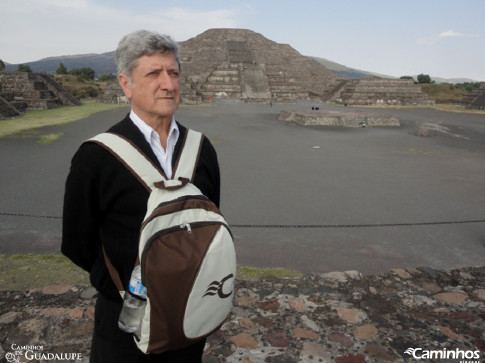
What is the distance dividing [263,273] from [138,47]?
3242 millimetres

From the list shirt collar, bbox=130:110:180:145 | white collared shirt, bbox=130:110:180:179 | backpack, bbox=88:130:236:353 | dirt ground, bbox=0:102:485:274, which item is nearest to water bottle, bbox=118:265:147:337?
backpack, bbox=88:130:236:353

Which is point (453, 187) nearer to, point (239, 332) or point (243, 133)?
point (239, 332)

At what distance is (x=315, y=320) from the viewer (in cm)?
314

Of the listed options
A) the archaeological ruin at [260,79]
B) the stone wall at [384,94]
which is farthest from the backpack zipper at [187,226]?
the stone wall at [384,94]

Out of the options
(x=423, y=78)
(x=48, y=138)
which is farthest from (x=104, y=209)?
(x=423, y=78)

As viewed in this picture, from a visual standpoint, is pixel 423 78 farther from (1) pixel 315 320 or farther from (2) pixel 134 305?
(2) pixel 134 305

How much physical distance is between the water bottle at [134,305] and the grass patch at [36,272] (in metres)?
2.64

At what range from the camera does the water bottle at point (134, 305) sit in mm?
1528

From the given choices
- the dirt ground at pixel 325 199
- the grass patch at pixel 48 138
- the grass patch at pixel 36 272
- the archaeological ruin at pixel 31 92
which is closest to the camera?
the grass patch at pixel 36 272

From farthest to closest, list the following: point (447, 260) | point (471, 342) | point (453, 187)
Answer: point (453, 187)
point (447, 260)
point (471, 342)

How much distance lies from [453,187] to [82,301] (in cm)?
839

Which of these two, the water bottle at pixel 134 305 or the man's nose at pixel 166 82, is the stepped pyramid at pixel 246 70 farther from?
the water bottle at pixel 134 305

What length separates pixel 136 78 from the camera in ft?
5.69

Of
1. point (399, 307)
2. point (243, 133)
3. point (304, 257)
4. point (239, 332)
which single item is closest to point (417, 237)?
point (304, 257)
